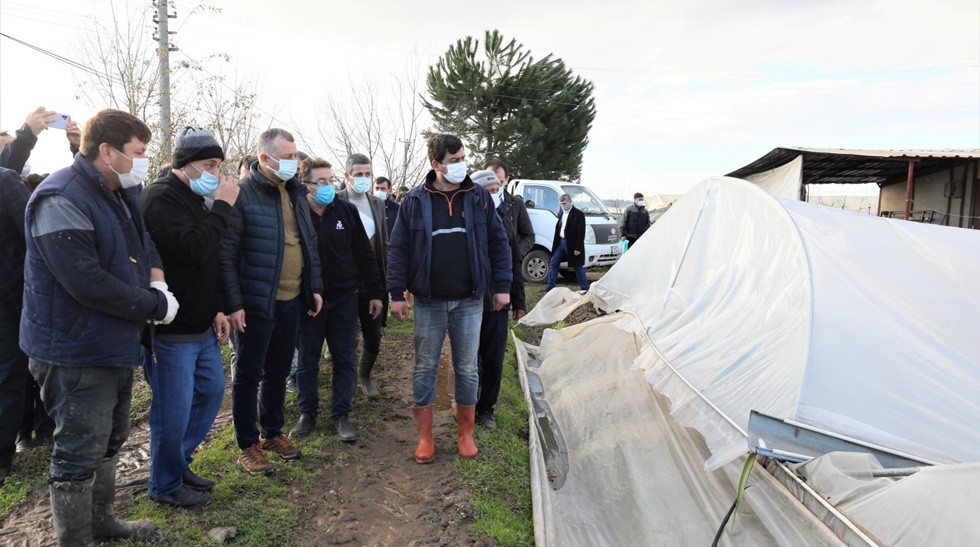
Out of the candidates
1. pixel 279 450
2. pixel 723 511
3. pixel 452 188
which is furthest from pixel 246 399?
pixel 723 511

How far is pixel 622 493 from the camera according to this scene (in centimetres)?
334

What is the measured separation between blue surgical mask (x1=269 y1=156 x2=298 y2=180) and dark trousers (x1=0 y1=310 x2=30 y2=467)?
1.61 meters

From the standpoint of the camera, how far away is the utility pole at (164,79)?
23.2ft

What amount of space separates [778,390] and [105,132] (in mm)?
3508

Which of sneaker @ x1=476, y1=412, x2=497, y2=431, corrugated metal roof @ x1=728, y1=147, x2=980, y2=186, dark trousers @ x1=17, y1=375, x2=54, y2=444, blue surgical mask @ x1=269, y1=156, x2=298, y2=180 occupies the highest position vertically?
corrugated metal roof @ x1=728, y1=147, x2=980, y2=186

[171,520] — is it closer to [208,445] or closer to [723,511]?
[208,445]

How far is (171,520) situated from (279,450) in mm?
802

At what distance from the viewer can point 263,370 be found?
132 inches

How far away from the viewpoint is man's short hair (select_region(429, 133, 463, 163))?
3.49 metres

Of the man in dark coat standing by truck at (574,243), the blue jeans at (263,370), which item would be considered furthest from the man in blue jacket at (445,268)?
the man in dark coat standing by truck at (574,243)

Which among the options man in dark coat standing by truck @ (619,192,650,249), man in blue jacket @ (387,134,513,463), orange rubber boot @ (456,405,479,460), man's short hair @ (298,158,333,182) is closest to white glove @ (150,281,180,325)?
man in blue jacket @ (387,134,513,463)

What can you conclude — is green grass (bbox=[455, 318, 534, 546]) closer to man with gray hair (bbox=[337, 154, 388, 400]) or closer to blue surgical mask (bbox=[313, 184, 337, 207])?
man with gray hair (bbox=[337, 154, 388, 400])

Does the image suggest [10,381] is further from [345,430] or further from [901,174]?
[901,174]

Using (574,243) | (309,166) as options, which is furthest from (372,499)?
(574,243)
